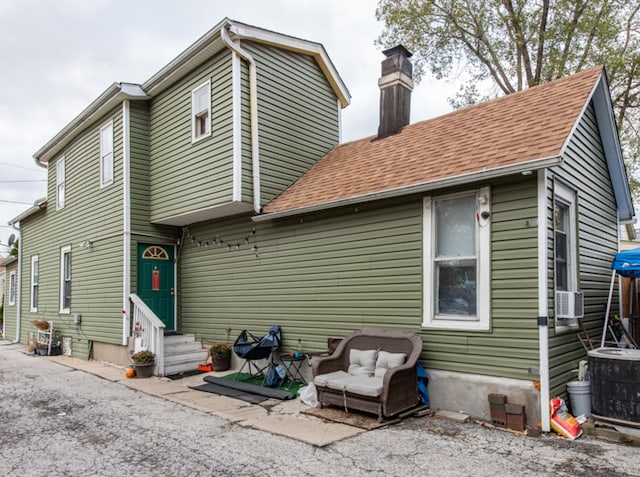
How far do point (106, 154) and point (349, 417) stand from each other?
27.8 ft

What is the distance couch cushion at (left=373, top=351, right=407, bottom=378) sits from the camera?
5750mm

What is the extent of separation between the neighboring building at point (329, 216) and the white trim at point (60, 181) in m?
0.09

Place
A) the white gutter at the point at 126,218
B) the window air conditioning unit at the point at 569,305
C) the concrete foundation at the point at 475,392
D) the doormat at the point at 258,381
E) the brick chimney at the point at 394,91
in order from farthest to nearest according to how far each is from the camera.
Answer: the white gutter at the point at 126,218 → the brick chimney at the point at 394,91 → the doormat at the point at 258,381 → the window air conditioning unit at the point at 569,305 → the concrete foundation at the point at 475,392

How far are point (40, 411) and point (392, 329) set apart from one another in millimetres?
4815

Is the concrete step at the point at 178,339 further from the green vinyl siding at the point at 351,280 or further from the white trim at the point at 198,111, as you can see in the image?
the white trim at the point at 198,111

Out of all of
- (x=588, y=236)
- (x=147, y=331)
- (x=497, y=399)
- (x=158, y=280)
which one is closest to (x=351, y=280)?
(x=497, y=399)

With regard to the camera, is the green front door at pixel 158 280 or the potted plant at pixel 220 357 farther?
the green front door at pixel 158 280

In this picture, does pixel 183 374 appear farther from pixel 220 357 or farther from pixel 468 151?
pixel 468 151

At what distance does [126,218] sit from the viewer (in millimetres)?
9711

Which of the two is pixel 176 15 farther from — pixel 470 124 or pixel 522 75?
pixel 522 75

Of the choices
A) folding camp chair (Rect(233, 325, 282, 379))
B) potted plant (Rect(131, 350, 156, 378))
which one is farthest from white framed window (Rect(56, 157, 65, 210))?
folding camp chair (Rect(233, 325, 282, 379))

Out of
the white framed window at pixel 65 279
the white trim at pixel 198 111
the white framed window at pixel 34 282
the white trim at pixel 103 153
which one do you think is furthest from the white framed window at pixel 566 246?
the white framed window at pixel 34 282

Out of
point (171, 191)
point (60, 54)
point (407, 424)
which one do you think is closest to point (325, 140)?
point (171, 191)

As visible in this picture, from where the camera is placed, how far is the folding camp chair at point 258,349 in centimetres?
743
